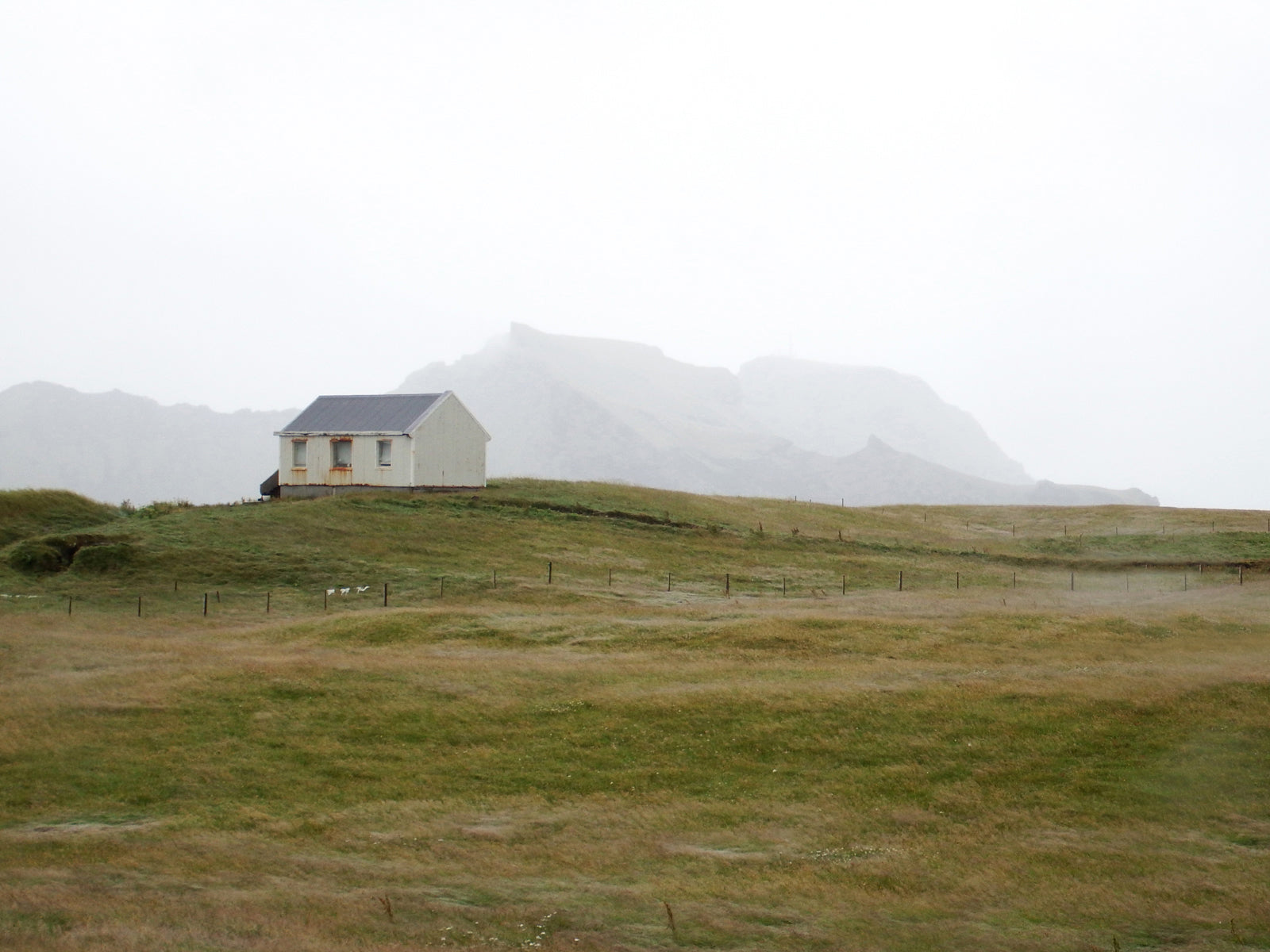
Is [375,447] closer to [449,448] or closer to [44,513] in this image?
[449,448]

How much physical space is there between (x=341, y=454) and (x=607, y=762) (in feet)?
169

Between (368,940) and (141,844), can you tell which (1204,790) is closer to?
(368,940)

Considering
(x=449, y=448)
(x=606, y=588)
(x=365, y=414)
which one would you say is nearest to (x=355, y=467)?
(x=365, y=414)

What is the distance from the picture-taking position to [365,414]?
7362cm

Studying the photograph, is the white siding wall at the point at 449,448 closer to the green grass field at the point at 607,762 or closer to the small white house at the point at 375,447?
the small white house at the point at 375,447

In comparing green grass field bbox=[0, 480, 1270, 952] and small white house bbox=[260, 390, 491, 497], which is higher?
small white house bbox=[260, 390, 491, 497]

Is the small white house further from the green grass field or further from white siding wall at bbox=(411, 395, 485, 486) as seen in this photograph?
the green grass field

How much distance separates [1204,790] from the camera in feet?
75.2

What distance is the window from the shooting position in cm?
7250

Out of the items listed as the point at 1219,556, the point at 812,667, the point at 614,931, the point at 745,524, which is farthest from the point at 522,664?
the point at 1219,556

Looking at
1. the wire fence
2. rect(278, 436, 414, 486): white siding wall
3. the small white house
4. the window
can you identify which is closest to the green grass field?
the wire fence

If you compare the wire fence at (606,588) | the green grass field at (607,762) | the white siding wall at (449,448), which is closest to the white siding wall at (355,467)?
the white siding wall at (449,448)

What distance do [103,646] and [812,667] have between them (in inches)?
935

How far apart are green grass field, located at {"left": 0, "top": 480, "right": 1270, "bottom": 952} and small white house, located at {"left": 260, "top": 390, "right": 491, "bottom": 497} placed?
728 inches
